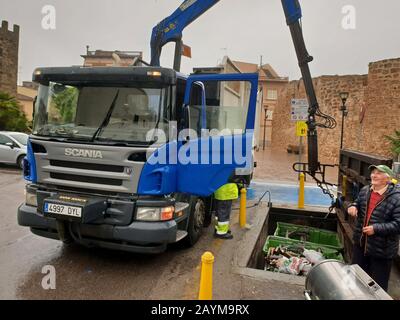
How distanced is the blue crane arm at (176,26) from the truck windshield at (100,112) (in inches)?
98.8

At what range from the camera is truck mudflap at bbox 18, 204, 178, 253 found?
3.90 m

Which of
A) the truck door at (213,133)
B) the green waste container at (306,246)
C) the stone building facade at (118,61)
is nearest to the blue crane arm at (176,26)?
the stone building facade at (118,61)

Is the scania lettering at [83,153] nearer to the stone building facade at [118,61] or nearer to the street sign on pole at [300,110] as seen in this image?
the stone building facade at [118,61]

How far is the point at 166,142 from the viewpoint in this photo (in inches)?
161

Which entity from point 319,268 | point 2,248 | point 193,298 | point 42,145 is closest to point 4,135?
point 2,248

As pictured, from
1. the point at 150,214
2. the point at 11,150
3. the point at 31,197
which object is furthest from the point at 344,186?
the point at 11,150

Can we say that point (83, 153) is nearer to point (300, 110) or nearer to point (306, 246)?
point (306, 246)

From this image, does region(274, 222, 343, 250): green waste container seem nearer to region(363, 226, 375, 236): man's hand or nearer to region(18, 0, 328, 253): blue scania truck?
region(18, 0, 328, 253): blue scania truck

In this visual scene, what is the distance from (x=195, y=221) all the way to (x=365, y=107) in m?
17.0

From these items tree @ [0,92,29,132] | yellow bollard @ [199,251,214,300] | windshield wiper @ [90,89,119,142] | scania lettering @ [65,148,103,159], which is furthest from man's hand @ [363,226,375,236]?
tree @ [0,92,29,132]

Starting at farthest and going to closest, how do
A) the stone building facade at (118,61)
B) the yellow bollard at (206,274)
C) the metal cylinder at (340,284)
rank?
1. the stone building facade at (118,61)
2. the yellow bollard at (206,274)
3. the metal cylinder at (340,284)

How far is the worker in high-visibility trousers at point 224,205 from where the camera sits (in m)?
5.35

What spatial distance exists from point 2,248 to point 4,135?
31.8 ft

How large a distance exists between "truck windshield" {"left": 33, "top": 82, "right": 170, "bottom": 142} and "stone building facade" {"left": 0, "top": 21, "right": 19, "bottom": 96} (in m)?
30.1
